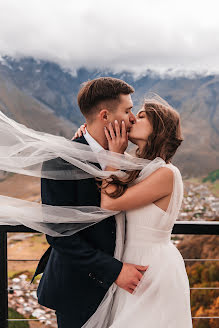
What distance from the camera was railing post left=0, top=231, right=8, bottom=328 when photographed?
183 centimetres

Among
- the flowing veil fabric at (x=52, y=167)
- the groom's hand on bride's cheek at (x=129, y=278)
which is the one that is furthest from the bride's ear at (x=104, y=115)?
the groom's hand on bride's cheek at (x=129, y=278)

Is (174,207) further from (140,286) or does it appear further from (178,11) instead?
(178,11)

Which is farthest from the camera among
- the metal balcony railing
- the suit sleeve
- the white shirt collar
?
the metal balcony railing

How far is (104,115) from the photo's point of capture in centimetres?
129

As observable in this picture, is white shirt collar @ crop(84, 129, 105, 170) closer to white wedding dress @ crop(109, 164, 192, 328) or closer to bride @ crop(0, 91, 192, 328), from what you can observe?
bride @ crop(0, 91, 192, 328)

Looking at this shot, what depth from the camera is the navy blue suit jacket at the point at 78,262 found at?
4.02ft

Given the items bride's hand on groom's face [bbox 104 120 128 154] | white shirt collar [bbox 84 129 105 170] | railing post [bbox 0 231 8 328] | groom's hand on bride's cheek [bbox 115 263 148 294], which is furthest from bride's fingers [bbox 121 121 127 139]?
railing post [bbox 0 231 8 328]

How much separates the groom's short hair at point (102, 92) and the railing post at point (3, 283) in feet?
3.01

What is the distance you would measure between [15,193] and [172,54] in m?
11.0

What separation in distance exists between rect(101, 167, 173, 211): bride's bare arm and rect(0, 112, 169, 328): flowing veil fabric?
4 centimetres

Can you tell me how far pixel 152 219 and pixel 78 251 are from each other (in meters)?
0.31

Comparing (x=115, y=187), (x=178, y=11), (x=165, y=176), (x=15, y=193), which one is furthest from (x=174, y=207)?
(x=178, y=11)

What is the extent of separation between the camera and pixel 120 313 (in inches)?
51.9

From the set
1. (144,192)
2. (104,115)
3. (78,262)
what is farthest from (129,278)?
(104,115)
